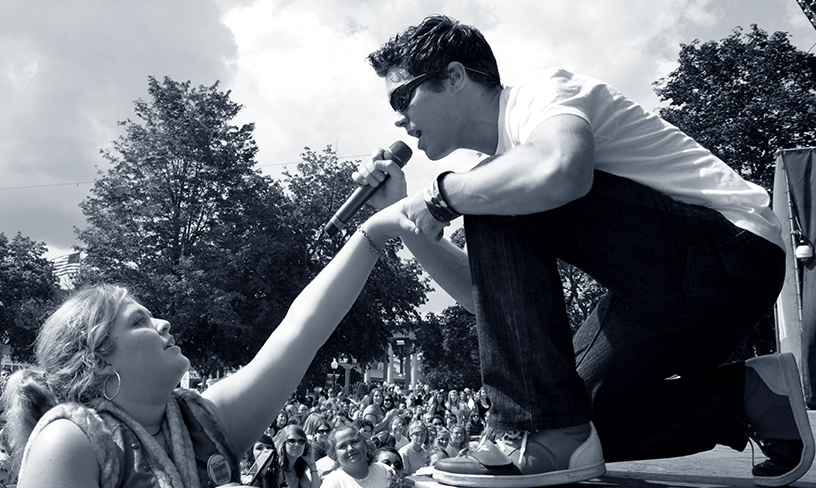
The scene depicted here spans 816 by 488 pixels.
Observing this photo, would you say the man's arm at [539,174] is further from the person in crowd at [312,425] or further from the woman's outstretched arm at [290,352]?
the person in crowd at [312,425]

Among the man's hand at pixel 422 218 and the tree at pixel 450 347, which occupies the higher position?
the tree at pixel 450 347

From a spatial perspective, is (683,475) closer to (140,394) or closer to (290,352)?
(290,352)

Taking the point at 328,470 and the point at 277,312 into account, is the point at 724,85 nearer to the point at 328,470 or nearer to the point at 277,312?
the point at 277,312

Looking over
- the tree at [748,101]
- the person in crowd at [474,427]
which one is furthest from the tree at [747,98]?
the person in crowd at [474,427]

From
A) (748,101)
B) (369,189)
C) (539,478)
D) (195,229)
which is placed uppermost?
(748,101)

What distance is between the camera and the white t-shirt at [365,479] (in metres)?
6.19

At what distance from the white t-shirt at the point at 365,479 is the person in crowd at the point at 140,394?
4.36m

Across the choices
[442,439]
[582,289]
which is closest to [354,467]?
[442,439]

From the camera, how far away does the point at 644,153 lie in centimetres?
180

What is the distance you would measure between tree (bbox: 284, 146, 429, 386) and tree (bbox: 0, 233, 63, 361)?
1269cm

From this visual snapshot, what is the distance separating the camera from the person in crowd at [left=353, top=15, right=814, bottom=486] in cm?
167

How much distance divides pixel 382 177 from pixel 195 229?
23.4m

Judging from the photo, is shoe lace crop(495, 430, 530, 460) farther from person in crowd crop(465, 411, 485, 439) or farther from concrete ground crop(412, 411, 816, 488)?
person in crowd crop(465, 411, 485, 439)

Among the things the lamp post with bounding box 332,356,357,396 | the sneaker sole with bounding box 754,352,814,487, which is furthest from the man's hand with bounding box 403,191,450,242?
the lamp post with bounding box 332,356,357,396
